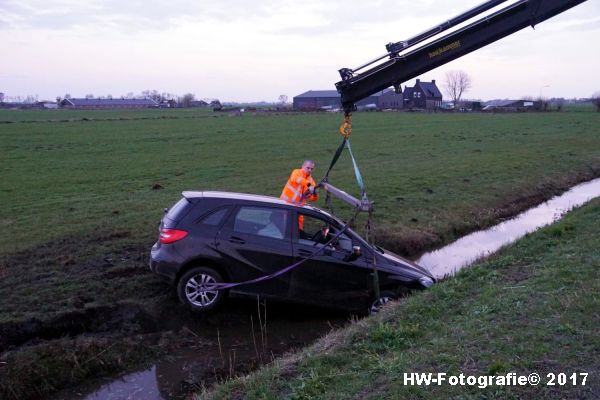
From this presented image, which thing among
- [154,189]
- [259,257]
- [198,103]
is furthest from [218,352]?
[198,103]

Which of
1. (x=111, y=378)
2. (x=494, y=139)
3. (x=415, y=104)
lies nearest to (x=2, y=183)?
(x=111, y=378)

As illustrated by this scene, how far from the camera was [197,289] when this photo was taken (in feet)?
26.8

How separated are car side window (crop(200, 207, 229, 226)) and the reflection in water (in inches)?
182

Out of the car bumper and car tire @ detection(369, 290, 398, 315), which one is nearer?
the car bumper

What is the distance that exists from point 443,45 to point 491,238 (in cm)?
706

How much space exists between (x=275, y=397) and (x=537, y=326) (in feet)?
8.75

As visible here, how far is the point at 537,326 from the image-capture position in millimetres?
5379

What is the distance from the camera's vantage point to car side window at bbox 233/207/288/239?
8.27 m

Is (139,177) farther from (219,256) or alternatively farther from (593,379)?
(593,379)

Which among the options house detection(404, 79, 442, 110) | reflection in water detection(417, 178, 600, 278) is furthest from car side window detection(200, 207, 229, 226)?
house detection(404, 79, 442, 110)

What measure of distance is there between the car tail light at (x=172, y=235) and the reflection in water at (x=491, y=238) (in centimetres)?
516

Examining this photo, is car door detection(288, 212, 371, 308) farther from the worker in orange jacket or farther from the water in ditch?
the worker in orange jacket

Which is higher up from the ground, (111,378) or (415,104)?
(415,104)

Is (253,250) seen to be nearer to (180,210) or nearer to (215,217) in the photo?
(215,217)
